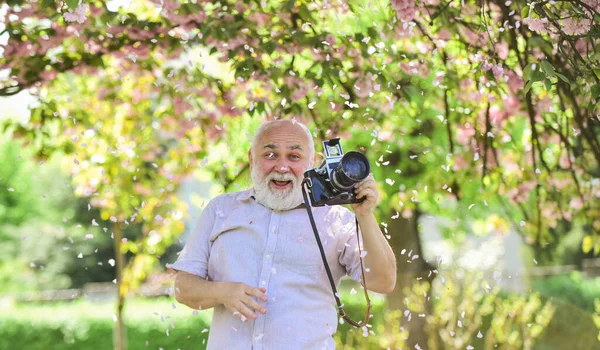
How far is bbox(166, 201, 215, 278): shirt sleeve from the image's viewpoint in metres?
2.68

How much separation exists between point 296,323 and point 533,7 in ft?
4.62

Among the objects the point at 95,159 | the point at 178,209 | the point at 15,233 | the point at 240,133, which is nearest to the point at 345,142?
the point at 240,133

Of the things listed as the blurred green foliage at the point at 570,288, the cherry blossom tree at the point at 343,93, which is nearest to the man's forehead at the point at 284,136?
the cherry blossom tree at the point at 343,93

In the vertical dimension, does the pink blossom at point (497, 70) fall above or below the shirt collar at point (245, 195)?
above

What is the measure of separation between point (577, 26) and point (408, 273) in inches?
207

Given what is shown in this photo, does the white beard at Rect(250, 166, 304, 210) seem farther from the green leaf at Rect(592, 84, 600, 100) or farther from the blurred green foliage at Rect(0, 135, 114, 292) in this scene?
the blurred green foliage at Rect(0, 135, 114, 292)

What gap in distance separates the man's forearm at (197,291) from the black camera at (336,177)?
1.43 feet

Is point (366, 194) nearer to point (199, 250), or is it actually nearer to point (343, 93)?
point (199, 250)

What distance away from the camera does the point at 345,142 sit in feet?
23.8

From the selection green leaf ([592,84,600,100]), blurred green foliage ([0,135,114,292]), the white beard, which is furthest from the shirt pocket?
blurred green foliage ([0,135,114,292])

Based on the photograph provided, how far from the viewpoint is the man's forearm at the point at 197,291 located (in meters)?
2.56

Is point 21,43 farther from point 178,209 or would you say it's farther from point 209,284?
point 209,284

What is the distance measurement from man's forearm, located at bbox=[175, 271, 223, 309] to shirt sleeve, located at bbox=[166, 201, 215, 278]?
0.03 metres

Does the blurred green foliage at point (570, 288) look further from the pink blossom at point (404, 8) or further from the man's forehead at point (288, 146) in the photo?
the man's forehead at point (288, 146)
